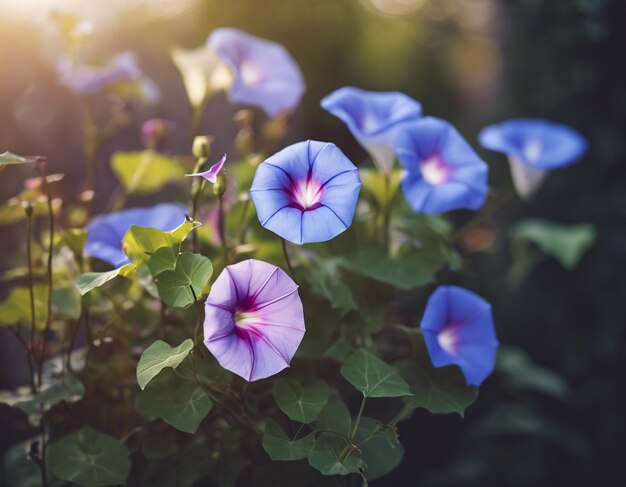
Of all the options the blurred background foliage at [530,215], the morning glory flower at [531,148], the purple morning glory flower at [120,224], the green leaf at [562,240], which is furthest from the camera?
the blurred background foliage at [530,215]

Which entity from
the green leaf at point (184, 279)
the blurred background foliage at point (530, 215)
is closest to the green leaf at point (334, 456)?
the green leaf at point (184, 279)

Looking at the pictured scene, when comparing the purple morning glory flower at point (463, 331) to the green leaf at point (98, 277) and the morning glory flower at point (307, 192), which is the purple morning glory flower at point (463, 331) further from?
the green leaf at point (98, 277)

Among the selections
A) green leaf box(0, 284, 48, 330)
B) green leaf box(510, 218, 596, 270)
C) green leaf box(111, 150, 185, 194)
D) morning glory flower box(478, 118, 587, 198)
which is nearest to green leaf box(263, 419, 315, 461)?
green leaf box(0, 284, 48, 330)

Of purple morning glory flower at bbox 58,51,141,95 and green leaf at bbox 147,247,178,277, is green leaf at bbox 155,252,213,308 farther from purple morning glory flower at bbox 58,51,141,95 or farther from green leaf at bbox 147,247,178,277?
purple morning glory flower at bbox 58,51,141,95

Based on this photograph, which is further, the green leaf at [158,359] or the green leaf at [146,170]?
the green leaf at [146,170]

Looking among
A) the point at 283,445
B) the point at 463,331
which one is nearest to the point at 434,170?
the point at 463,331

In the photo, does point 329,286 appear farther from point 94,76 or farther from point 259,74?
point 94,76
